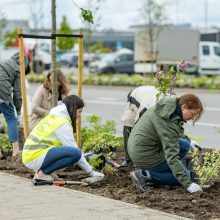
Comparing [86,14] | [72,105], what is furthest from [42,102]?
[72,105]

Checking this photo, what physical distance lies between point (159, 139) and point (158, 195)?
597 mm

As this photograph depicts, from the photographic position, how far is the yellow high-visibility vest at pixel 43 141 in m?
8.00

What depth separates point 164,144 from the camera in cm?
729

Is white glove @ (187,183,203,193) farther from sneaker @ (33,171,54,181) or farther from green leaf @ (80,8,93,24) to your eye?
green leaf @ (80,8,93,24)

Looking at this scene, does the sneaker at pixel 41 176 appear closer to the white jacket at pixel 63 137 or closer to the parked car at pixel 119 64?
the white jacket at pixel 63 137

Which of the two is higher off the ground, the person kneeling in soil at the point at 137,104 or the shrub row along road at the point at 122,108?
the person kneeling in soil at the point at 137,104

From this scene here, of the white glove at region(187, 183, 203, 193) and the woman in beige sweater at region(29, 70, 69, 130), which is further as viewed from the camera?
the woman in beige sweater at region(29, 70, 69, 130)

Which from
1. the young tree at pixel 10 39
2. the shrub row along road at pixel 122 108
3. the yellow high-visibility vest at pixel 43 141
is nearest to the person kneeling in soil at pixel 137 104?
the yellow high-visibility vest at pixel 43 141

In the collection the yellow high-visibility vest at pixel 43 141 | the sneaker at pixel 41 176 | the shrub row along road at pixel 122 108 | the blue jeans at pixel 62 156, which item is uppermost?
the yellow high-visibility vest at pixel 43 141

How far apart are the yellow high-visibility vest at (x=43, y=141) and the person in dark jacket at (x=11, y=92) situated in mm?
2229

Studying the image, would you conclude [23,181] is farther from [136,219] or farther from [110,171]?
[136,219]

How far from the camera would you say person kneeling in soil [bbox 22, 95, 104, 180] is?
7973 mm

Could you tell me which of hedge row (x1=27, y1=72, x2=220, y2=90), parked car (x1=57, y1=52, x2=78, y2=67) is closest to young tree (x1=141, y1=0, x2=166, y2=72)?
hedge row (x1=27, y1=72, x2=220, y2=90)

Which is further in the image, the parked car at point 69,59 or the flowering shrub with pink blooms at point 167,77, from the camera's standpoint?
the parked car at point 69,59
